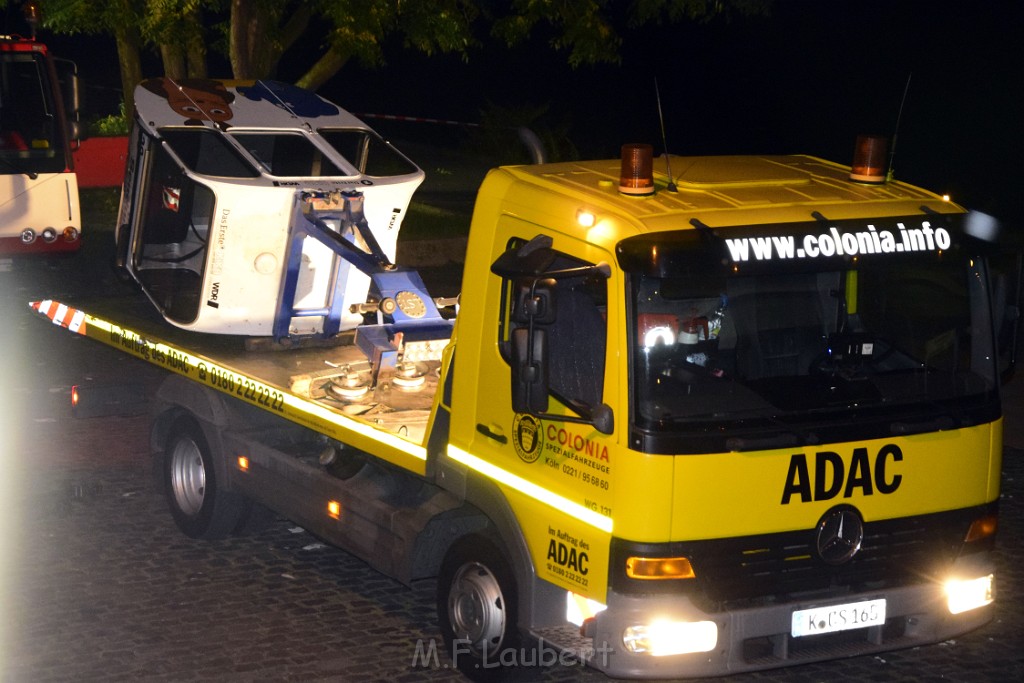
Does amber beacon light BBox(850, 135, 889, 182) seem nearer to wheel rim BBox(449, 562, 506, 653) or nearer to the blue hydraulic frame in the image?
wheel rim BBox(449, 562, 506, 653)

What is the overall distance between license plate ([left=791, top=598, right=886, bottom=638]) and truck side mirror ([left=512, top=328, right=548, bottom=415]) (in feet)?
4.28

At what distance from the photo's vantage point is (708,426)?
5.46 metres

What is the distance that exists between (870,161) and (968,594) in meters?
1.93

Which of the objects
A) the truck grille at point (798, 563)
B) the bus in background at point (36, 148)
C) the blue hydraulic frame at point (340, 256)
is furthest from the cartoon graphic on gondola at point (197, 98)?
the truck grille at point (798, 563)

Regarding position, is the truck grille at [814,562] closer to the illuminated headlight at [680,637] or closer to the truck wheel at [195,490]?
the illuminated headlight at [680,637]

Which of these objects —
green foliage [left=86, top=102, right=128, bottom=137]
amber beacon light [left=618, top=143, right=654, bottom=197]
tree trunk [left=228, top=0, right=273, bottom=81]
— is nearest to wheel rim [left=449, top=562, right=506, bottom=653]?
amber beacon light [left=618, top=143, right=654, bottom=197]

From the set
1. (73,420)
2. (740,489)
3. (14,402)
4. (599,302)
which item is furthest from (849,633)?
(14,402)

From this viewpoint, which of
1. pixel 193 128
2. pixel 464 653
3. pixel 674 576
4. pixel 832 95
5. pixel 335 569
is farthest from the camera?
pixel 832 95

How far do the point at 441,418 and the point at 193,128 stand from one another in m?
3.50

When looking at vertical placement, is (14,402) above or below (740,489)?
below

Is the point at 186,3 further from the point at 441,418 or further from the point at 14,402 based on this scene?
the point at 441,418

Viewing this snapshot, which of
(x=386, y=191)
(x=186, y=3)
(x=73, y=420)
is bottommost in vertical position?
(x=73, y=420)

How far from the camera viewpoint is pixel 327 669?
6.70m

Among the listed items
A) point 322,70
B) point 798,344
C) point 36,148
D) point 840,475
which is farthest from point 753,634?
point 322,70
